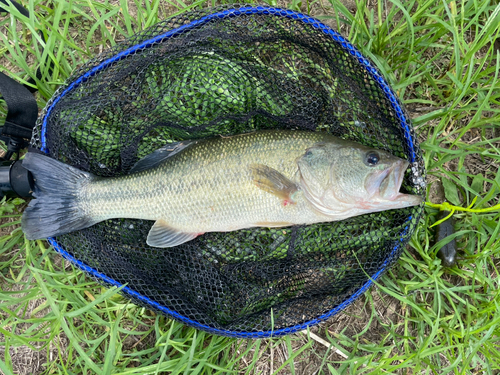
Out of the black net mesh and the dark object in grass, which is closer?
the black net mesh

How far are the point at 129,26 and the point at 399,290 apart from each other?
132 inches

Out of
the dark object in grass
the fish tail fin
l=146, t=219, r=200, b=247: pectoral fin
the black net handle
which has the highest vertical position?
the black net handle

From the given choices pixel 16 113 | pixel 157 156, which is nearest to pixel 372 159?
pixel 157 156

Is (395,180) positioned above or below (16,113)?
below

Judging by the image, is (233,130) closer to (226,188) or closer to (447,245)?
(226,188)

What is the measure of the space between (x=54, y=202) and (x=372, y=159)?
2.44 m

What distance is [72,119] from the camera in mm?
2695

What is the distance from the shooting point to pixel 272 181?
8.34 feet

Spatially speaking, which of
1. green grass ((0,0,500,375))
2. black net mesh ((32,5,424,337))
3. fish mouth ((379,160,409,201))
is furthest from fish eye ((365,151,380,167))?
green grass ((0,0,500,375))

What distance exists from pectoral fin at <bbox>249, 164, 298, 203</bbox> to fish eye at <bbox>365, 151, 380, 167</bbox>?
56 cm

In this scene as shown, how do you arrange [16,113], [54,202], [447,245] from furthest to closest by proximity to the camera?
[447,245] < [16,113] < [54,202]

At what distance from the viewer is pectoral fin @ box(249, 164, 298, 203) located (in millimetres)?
2539

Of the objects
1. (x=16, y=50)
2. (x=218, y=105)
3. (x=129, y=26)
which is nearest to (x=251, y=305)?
(x=218, y=105)

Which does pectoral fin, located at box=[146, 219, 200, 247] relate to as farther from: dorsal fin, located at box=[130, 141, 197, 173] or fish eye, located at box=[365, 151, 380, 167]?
fish eye, located at box=[365, 151, 380, 167]
